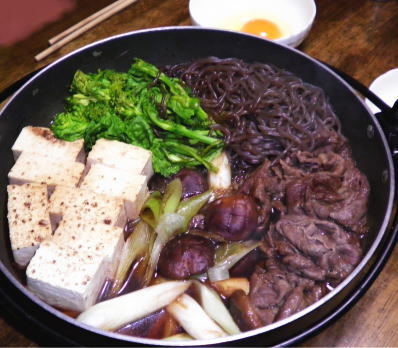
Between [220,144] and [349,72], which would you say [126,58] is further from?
[349,72]

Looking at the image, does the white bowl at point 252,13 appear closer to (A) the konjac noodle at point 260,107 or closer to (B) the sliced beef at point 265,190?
(A) the konjac noodle at point 260,107

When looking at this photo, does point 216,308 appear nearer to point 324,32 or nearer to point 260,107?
point 260,107

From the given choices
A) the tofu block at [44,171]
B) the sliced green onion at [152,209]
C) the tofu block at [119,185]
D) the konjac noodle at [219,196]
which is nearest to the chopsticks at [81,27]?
the konjac noodle at [219,196]

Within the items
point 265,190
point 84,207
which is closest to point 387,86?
point 265,190

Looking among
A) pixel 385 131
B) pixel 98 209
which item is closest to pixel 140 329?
pixel 98 209

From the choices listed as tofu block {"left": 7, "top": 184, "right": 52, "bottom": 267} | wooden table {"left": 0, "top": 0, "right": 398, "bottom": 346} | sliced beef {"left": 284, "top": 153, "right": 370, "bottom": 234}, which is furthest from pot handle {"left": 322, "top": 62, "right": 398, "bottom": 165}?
tofu block {"left": 7, "top": 184, "right": 52, "bottom": 267}

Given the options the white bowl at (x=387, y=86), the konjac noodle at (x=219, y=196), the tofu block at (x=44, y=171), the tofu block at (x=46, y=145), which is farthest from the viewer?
the white bowl at (x=387, y=86)
